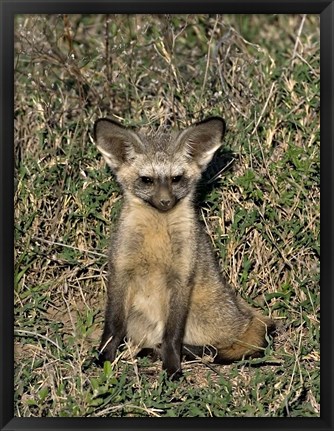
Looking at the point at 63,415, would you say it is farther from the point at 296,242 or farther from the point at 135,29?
the point at 135,29

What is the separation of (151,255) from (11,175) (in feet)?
3.46

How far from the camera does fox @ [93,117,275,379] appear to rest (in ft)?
19.2

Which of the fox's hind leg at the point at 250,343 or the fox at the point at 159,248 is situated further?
the fox's hind leg at the point at 250,343

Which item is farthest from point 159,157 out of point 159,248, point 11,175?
point 11,175

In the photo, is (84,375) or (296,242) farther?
(296,242)

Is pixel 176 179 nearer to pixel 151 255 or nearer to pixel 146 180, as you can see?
pixel 146 180

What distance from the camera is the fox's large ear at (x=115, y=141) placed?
5.81m

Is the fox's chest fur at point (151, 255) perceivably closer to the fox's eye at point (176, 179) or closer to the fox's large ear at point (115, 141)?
the fox's eye at point (176, 179)

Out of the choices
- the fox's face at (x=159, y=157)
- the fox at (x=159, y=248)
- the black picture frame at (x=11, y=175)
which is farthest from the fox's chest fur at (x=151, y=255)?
the black picture frame at (x=11, y=175)

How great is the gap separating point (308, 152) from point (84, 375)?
2.69m

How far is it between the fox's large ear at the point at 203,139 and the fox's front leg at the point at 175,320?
82cm

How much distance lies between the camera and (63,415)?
5199 mm

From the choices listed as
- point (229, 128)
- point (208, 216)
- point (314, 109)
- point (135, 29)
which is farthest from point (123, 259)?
point (135, 29)

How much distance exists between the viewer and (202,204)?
704 centimetres
